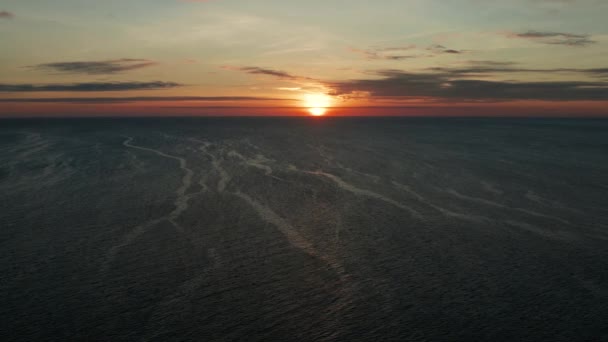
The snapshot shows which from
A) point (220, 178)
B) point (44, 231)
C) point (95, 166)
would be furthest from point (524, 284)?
point (95, 166)

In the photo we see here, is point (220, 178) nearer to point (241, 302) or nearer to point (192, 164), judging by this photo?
point (192, 164)

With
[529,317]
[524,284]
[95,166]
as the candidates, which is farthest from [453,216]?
[95,166]

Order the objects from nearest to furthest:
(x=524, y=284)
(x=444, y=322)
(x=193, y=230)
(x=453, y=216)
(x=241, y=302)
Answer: (x=444, y=322), (x=241, y=302), (x=524, y=284), (x=193, y=230), (x=453, y=216)

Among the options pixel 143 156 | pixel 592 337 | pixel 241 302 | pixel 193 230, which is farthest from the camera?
pixel 143 156

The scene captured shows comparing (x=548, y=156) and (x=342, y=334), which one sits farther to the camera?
(x=548, y=156)

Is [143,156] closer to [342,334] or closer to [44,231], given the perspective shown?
[44,231]

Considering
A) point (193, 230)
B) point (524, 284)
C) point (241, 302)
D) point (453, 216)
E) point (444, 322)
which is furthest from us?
point (453, 216)
